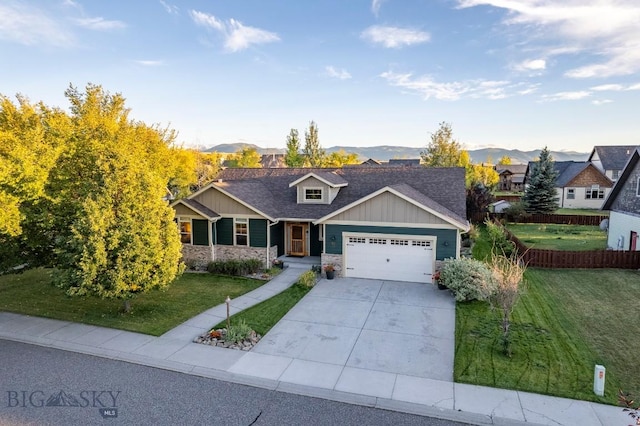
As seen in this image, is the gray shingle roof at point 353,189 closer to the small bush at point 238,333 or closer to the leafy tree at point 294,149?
the small bush at point 238,333

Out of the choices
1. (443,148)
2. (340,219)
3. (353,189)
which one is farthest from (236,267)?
(443,148)

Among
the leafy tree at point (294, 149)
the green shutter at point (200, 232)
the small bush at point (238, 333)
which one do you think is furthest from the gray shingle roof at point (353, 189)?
the leafy tree at point (294, 149)

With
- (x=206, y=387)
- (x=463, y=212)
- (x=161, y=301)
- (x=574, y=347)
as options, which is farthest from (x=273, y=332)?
(x=463, y=212)

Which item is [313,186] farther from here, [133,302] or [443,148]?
[443,148]

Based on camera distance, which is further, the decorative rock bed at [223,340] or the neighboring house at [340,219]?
the neighboring house at [340,219]

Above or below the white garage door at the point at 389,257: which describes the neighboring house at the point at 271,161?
A: above

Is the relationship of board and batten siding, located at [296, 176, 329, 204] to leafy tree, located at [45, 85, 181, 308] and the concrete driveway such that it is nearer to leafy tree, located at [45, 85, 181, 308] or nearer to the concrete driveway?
the concrete driveway

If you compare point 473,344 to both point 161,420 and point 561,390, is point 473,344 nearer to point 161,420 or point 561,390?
point 561,390
